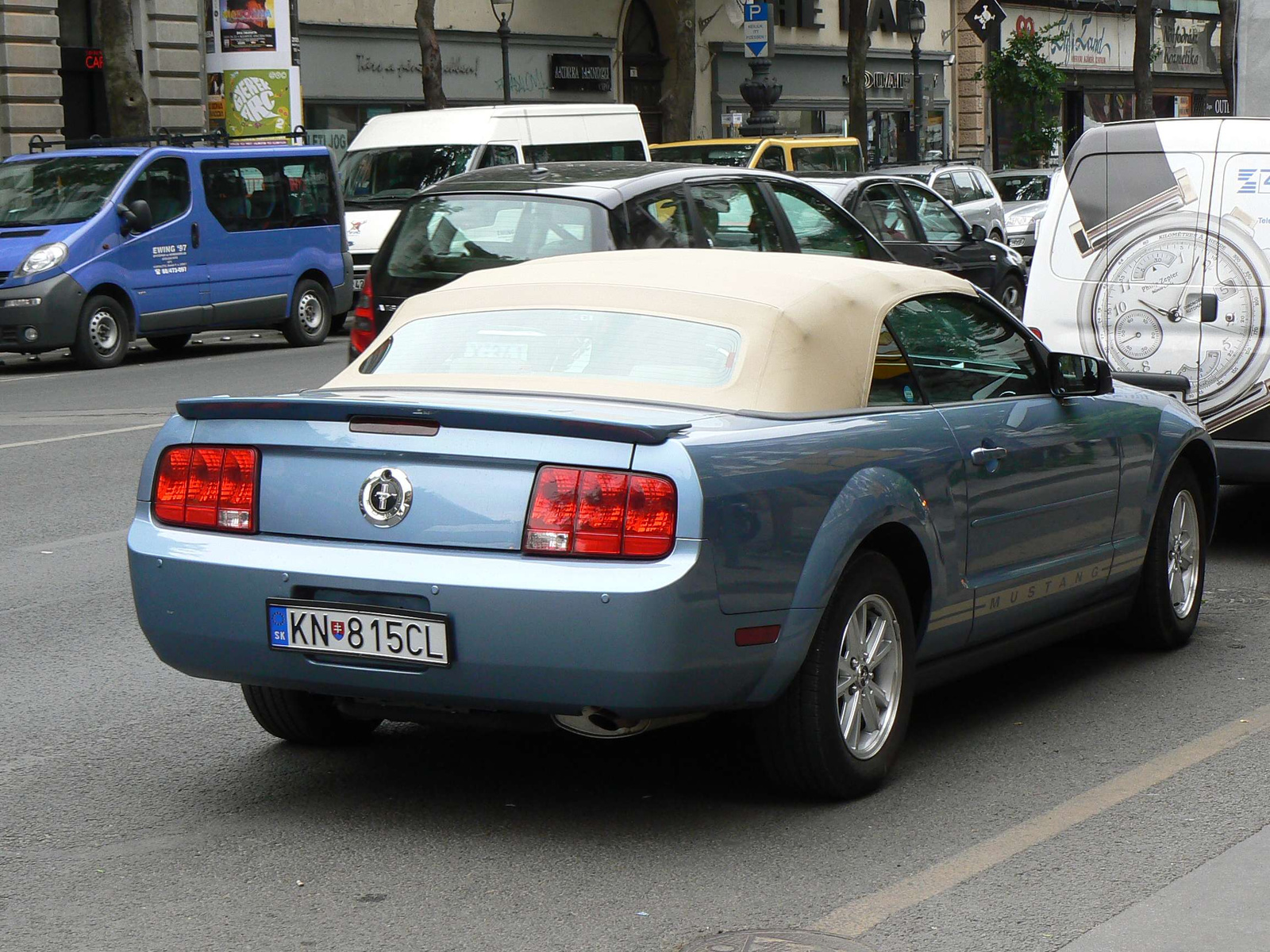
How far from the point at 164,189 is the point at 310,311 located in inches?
106

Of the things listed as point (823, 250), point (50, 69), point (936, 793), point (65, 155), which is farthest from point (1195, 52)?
point (936, 793)

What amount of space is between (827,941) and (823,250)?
8.56 m

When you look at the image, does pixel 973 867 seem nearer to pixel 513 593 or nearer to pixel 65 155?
pixel 513 593

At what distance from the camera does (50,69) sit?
2795 centimetres

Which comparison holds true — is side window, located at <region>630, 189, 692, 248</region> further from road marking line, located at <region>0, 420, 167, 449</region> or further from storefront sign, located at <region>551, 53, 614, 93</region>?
storefront sign, located at <region>551, 53, 614, 93</region>

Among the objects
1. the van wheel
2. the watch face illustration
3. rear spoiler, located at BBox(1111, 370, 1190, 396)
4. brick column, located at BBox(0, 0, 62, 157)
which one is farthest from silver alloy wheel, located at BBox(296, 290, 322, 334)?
rear spoiler, located at BBox(1111, 370, 1190, 396)

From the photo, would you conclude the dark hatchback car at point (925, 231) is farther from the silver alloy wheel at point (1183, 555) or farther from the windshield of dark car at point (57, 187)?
the silver alloy wheel at point (1183, 555)

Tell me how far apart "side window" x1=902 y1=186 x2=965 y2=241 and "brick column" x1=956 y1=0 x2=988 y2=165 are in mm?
35291

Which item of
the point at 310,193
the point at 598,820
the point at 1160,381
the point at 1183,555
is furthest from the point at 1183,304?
the point at 310,193

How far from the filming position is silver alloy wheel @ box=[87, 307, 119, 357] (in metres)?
19.0

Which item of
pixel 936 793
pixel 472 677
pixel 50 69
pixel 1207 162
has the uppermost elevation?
pixel 50 69

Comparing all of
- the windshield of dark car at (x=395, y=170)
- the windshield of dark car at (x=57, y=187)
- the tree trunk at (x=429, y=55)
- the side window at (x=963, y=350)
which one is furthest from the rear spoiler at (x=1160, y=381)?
the tree trunk at (x=429, y=55)

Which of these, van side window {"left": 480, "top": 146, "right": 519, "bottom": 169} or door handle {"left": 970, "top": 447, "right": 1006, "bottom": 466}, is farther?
van side window {"left": 480, "top": 146, "right": 519, "bottom": 169}

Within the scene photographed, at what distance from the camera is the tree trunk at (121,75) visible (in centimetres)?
2473
